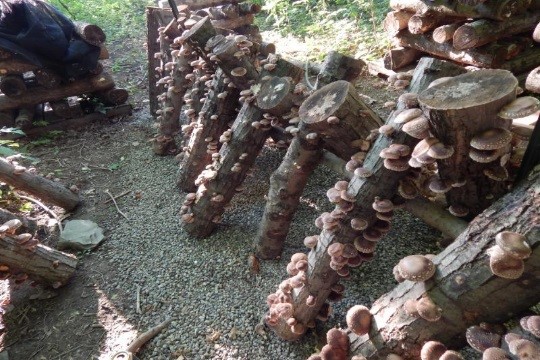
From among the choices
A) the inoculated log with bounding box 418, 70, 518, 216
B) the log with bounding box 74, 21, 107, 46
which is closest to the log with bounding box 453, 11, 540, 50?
the inoculated log with bounding box 418, 70, 518, 216

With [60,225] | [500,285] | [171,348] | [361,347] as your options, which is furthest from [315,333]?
[60,225]

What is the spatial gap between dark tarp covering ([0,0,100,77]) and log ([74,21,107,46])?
0.09 meters

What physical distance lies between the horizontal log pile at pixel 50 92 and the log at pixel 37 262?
4.51 metres

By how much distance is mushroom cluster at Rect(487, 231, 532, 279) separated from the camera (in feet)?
5.26

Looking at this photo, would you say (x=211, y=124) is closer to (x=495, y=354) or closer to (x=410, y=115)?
(x=410, y=115)

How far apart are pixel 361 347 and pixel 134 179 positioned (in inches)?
190

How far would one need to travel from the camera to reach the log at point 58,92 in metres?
7.22

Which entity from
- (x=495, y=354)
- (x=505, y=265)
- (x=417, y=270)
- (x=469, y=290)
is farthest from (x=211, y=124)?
(x=495, y=354)

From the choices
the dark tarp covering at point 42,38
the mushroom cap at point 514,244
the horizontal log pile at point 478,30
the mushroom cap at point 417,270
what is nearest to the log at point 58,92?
the dark tarp covering at point 42,38

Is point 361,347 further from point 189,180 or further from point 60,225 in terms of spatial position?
point 60,225

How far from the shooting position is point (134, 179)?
6020 millimetres

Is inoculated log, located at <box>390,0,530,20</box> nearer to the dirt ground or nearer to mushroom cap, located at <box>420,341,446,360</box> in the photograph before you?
the dirt ground

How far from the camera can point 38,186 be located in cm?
507

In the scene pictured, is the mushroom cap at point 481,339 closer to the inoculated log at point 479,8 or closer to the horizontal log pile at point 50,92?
the inoculated log at point 479,8
